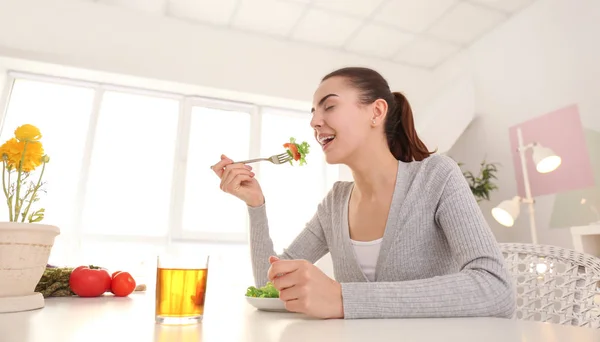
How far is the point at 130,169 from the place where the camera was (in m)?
3.53

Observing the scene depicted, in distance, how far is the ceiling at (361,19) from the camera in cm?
327

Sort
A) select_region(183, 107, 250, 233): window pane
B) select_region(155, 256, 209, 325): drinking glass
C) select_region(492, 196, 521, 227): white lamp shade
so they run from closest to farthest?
select_region(155, 256, 209, 325): drinking glass
select_region(492, 196, 521, 227): white lamp shade
select_region(183, 107, 250, 233): window pane

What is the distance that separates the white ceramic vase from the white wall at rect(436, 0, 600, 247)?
3.14 m

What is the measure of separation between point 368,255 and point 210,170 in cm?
286

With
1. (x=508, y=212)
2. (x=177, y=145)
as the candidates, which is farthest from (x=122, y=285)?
(x=177, y=145)

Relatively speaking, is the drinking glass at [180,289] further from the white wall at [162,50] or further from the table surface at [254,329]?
the white wall at [162,50]

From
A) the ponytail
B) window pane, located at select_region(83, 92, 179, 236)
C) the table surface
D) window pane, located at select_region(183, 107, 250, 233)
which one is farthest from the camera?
window pane, located at select_region(183, 107, 250, 233)

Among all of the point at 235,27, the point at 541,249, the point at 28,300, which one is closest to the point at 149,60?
the point at 235,27

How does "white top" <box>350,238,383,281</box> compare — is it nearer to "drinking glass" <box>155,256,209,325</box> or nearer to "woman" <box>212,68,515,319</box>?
"woman" <box>212,68,515,319</box>

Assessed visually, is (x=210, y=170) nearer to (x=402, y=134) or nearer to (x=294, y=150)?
(x=294, y=150)

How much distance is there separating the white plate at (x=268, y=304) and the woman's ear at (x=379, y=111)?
2.59 ft

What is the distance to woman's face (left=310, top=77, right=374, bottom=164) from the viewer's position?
4.17ft

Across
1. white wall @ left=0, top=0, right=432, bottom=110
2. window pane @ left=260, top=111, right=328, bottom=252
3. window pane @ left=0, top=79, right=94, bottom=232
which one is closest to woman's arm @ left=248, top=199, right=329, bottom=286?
window pane @ left=260, top=111, right=328, bottom=252

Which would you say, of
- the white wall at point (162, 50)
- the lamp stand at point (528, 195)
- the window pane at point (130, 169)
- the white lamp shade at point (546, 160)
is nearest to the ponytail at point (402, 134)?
the white lamp shade at point (546, 160)
